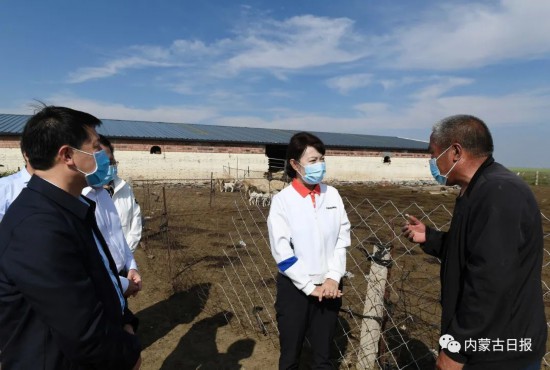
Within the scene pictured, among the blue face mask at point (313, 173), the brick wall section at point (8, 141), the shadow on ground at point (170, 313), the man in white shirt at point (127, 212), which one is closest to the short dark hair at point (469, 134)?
the blue face mask at point (313, 173)

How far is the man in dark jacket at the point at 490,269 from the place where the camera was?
1486 millimetres

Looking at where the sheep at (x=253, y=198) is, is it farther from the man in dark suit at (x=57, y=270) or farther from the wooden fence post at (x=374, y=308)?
the man in dark suit at (x=57, y=270)

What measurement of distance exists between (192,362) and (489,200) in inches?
118

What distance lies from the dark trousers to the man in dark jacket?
88 cm

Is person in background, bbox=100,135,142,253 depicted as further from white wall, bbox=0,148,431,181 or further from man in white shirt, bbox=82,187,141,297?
white wall, bbox=0,148,431,181

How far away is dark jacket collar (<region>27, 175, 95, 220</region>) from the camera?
1343mm

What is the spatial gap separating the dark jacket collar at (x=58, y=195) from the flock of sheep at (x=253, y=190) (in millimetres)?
11087

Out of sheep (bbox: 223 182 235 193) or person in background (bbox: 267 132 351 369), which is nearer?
person in background (bbox: 267 132 351 369)

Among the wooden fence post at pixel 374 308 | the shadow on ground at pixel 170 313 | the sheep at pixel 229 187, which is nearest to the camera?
the wooden fence post at pixel 374 308

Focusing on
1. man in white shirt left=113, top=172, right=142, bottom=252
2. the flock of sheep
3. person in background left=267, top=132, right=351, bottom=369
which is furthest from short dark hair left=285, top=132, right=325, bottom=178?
the flock of sheep

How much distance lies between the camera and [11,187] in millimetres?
2725

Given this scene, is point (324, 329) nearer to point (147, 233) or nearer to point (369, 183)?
point (147, 233)

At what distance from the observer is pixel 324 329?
247 centimetres

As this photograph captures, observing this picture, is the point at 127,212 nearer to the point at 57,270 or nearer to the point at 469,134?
the point at 57,270
